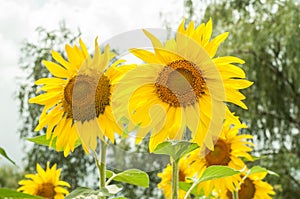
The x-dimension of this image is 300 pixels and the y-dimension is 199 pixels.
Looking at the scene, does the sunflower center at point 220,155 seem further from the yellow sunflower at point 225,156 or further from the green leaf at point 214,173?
the green leaf at point 214,173

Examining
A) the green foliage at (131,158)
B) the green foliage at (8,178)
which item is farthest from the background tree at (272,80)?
the green foliage at (8,178)

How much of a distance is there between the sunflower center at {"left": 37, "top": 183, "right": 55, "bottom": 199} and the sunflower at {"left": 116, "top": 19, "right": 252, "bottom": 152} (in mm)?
660

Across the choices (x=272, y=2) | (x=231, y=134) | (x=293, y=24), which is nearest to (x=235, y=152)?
(x=231, y=134)

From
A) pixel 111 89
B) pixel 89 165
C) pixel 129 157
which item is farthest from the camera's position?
pixel 89 165

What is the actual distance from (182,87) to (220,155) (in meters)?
0.51

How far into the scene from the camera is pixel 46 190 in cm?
122

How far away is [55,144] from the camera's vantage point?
2.15 ft

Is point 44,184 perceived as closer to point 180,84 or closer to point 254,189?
point 254,189

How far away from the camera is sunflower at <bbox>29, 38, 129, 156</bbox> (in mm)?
569

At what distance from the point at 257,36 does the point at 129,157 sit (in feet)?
17.0

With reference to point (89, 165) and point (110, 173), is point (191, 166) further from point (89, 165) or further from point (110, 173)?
point (89, 165)

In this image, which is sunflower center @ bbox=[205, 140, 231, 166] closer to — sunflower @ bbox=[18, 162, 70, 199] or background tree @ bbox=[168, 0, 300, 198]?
sunflower @ bbox=[18, 162, 70, 199]

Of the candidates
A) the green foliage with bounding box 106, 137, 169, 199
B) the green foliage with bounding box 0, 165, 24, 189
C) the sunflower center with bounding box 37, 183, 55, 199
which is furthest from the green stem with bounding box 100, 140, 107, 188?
the green foliage with bounding box 0, 165, 24, 189

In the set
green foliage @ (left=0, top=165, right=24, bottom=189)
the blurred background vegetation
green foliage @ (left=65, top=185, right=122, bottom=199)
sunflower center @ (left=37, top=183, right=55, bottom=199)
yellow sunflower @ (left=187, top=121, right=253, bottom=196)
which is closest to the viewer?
green foliage @ (left=65, top=185, right=122, bottom=199)
